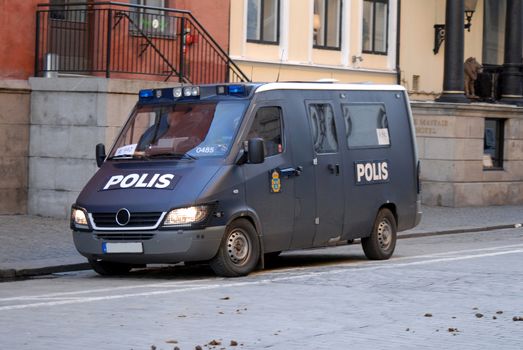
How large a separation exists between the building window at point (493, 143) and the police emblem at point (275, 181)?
15.7 m

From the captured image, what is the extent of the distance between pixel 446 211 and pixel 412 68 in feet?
19.3

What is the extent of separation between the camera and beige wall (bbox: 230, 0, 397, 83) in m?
27.9

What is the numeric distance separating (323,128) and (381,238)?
6.20 feet

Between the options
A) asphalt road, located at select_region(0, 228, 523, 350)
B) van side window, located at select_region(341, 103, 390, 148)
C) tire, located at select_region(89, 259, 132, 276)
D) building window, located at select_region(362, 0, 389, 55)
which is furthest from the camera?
building window, located at select_region(362, 0, 389, 55)

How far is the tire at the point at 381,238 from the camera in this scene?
56.3 ft

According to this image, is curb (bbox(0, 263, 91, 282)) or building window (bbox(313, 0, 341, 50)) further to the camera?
building window (bbox(313, 0, 341, 50))

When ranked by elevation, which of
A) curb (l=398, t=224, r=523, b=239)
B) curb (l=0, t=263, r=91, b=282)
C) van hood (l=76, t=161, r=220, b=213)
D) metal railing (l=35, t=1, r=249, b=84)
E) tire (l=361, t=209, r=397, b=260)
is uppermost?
metal railing (l=35, t=1, r=249, b=84)

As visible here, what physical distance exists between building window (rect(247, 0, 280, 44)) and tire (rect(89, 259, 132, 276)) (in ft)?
43.8

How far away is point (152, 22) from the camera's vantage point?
24.3 m

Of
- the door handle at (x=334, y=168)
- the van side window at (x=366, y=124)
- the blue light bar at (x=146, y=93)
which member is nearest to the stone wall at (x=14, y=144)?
the blue light bar at (x=146, y=93)

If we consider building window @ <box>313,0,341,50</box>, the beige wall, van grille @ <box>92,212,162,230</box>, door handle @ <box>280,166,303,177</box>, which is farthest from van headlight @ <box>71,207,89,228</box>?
building window @ <box>313,0,341,50</box>

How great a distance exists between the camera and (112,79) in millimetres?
21312

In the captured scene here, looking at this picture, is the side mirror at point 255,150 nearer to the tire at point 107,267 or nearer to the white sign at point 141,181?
the white sign at point 141,181

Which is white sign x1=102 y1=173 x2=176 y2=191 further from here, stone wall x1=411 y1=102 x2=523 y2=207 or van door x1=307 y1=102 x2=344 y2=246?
stone wall x1=411 y1=102 x2=523 y2=207
